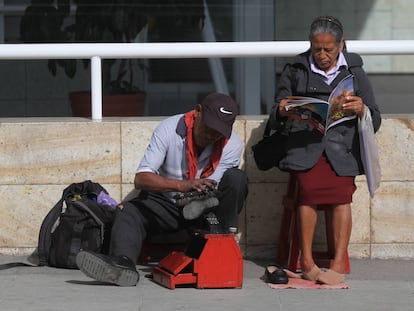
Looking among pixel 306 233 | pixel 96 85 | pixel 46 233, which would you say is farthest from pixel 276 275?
pixel 96 85

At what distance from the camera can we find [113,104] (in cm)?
769

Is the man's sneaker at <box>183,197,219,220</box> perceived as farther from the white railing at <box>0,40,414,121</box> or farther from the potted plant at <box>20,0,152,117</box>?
the potted plant at <box>20,0,152,117</box>

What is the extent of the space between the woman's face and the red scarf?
679 millimetres

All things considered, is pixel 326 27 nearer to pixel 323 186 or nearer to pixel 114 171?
pixel 323 186

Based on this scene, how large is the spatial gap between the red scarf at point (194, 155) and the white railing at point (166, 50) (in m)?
0.68

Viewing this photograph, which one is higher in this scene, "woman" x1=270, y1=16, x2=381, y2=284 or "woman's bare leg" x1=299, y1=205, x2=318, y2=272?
"woman" x1=270, y1=16, x2=381, y2=284

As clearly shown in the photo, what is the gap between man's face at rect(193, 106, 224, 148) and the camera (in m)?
5.96

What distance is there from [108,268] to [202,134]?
91 cm

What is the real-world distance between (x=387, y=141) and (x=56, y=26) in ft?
10.6

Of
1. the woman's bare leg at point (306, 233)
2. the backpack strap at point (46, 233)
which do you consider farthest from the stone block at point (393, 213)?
the backpack strap at point (46, 233)

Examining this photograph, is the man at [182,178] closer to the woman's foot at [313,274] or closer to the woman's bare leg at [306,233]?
the woman's bare leg at [306,233]

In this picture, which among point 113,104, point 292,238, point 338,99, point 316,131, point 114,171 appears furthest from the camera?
point 113,104

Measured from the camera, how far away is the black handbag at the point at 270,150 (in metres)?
6.12

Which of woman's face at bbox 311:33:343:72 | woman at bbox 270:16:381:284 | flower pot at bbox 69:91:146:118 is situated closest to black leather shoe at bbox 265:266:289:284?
Result: woman at bbox 270:16:381:284
